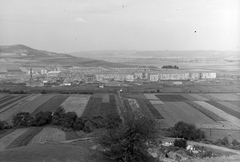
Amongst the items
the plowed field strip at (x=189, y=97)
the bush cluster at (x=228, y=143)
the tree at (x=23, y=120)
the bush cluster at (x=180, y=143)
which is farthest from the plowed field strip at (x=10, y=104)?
the plowed field strip at (x=189, y=97)

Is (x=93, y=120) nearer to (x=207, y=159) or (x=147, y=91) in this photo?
(x=207, y=159)

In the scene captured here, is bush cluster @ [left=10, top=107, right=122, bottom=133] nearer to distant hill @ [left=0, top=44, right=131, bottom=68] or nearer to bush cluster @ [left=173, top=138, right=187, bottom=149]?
bush cluster @ [left=173, top=138, right=187, bottom=149]

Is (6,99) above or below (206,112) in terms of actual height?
above

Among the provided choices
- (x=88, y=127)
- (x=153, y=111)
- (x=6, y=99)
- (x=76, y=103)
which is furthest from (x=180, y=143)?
(x=6, y=99)

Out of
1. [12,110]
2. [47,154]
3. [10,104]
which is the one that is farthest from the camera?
[10,104]

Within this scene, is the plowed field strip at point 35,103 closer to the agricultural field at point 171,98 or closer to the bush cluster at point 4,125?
the bush cluster at point 4,125

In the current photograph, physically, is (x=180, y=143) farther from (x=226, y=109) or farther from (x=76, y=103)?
Result: (x=76, y=103)

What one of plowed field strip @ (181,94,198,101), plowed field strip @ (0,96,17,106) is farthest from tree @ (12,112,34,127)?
plowed field strip @ (181,94,198,101)
